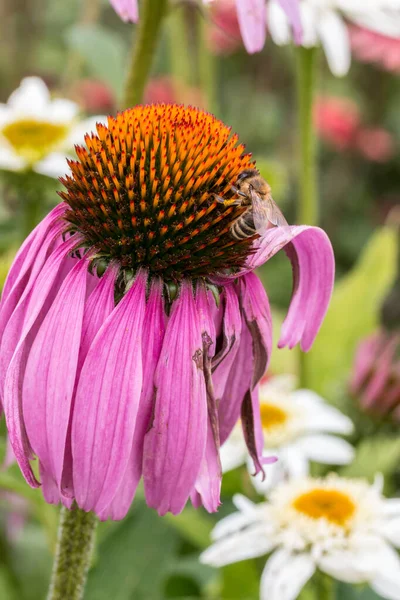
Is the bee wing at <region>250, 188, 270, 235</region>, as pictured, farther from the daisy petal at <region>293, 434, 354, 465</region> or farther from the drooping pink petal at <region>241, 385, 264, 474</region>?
the daisy petal at <region>293, 434, 354, 465</region>

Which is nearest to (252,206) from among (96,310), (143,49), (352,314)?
(96,310)

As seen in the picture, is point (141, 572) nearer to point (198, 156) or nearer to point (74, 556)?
point (74, 556)

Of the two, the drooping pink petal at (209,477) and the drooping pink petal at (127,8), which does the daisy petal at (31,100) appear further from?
the drooping pink petal at (209,477)

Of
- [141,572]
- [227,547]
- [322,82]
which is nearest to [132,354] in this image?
[227,547]

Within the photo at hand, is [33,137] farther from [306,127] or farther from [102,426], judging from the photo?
[102,426]

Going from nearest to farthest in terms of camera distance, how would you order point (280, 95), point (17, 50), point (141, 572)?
point (141, 572) → point (17, 50) → point (280, 95)

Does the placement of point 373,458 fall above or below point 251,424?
below
